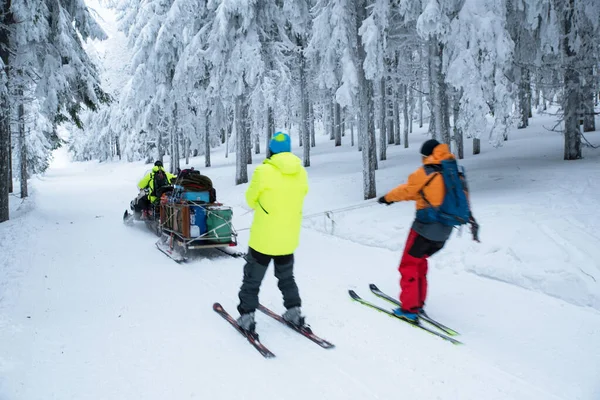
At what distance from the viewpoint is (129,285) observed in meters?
6.37

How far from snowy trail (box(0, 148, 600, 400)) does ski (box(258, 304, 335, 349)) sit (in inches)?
2.9

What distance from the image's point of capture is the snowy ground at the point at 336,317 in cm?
352

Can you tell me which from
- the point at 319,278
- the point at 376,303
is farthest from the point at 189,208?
the point at 376,303

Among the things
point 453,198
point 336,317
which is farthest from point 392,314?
point 453,198

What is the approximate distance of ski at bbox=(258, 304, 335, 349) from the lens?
4.17 m

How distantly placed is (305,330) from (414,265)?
1.49 metres

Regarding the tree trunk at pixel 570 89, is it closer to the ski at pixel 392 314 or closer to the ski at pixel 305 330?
the ski at pixel 392 314

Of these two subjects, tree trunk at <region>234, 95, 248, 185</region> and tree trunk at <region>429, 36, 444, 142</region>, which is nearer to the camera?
tree trunk at <region>429, 36, 444, 142</region>

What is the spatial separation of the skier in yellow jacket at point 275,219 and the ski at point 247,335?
0.28 feet

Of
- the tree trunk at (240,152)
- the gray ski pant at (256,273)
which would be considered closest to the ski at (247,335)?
the gray ski pant at (256,273)

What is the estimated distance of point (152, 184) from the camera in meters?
11.2

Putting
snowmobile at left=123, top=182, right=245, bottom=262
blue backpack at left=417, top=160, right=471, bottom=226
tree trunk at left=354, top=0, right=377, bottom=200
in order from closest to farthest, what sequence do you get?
blue backpack at left=417, top=160, right=471, bottom=226 < snowmobile at left=123, top=182, right=245, bottom=262 < tree trunk at left=354, top=0, right=377, bottom=200

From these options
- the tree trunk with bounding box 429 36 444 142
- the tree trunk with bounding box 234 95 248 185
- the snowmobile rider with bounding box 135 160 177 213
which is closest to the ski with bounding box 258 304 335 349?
the snowmobile rider with bounding box 135 160 177 213

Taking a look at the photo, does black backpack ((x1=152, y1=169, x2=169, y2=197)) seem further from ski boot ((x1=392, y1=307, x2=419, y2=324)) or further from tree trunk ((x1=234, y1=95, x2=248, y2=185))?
ski boot ((x1=392, y1=307, x2=419, y2=324))
